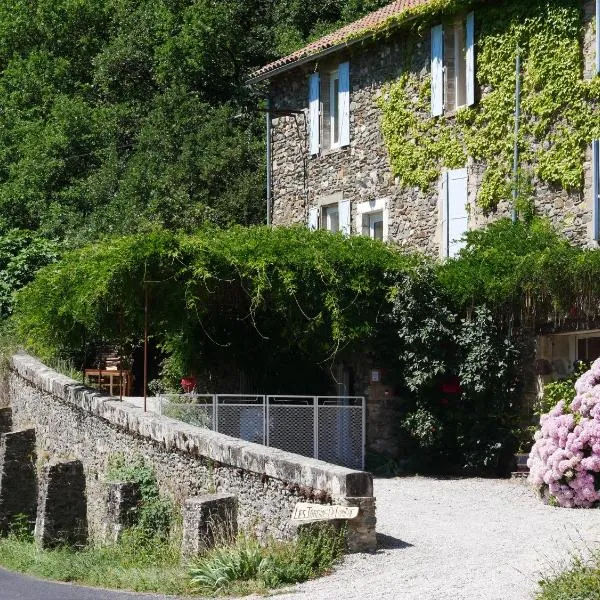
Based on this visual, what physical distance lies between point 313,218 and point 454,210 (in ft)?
14.5

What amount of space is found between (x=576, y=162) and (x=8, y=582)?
1035 cm

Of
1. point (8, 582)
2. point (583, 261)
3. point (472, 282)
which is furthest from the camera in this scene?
point (472, 282)

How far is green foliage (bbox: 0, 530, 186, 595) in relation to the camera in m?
12.5

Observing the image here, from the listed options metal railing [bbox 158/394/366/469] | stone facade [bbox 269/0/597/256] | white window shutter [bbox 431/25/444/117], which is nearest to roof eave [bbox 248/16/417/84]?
stone facade [bbox 269/0/597/256]

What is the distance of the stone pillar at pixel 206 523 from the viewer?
1299 cm

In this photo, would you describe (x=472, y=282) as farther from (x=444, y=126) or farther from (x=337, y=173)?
(x=337, y=173)

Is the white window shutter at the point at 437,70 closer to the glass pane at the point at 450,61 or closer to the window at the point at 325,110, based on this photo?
the glass pane at the point at 450,61

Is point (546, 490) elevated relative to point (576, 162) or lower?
lower

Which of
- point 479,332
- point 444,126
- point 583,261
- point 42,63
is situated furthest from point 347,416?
point 42,63

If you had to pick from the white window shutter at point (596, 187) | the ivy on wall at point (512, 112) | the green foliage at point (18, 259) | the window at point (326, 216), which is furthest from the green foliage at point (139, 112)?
the white window shutter at point (596, 187)

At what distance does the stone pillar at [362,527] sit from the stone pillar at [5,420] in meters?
16.2

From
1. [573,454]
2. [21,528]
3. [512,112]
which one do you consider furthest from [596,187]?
[21,528]

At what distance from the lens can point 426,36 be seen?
22.8 meters

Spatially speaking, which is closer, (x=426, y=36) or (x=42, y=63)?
(x=426, y=36)
